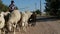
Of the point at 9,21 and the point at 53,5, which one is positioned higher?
the point at 9,21

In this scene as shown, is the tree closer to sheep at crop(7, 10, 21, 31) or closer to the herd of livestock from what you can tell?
the herd of livestock

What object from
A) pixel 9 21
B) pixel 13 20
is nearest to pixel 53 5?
pixel 13 20

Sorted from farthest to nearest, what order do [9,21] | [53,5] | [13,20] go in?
[53,5]
[13,20]
[9,21]

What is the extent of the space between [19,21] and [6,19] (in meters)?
1.42

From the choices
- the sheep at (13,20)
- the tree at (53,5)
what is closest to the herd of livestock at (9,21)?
the sheep at (13,20)

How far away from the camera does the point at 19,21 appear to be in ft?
44.7

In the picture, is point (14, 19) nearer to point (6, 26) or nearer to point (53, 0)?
point (6, 26)

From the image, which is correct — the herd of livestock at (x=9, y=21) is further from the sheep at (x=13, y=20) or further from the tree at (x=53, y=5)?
the tree at (x=53, y=5)

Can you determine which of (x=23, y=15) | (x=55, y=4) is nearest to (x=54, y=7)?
(x=55, y=4)

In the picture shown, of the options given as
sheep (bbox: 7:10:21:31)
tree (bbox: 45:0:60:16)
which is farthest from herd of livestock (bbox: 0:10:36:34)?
tree (bbox: 45:0:60:16)

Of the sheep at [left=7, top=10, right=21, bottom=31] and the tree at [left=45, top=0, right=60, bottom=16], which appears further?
the tree at [left=45, top=0, right=60, bottom=16]

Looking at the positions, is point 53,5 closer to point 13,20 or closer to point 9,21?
point 13,20

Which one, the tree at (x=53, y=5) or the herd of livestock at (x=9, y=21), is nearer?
the herd of livestock at (x=9, y=21)

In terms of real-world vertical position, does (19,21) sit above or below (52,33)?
above
